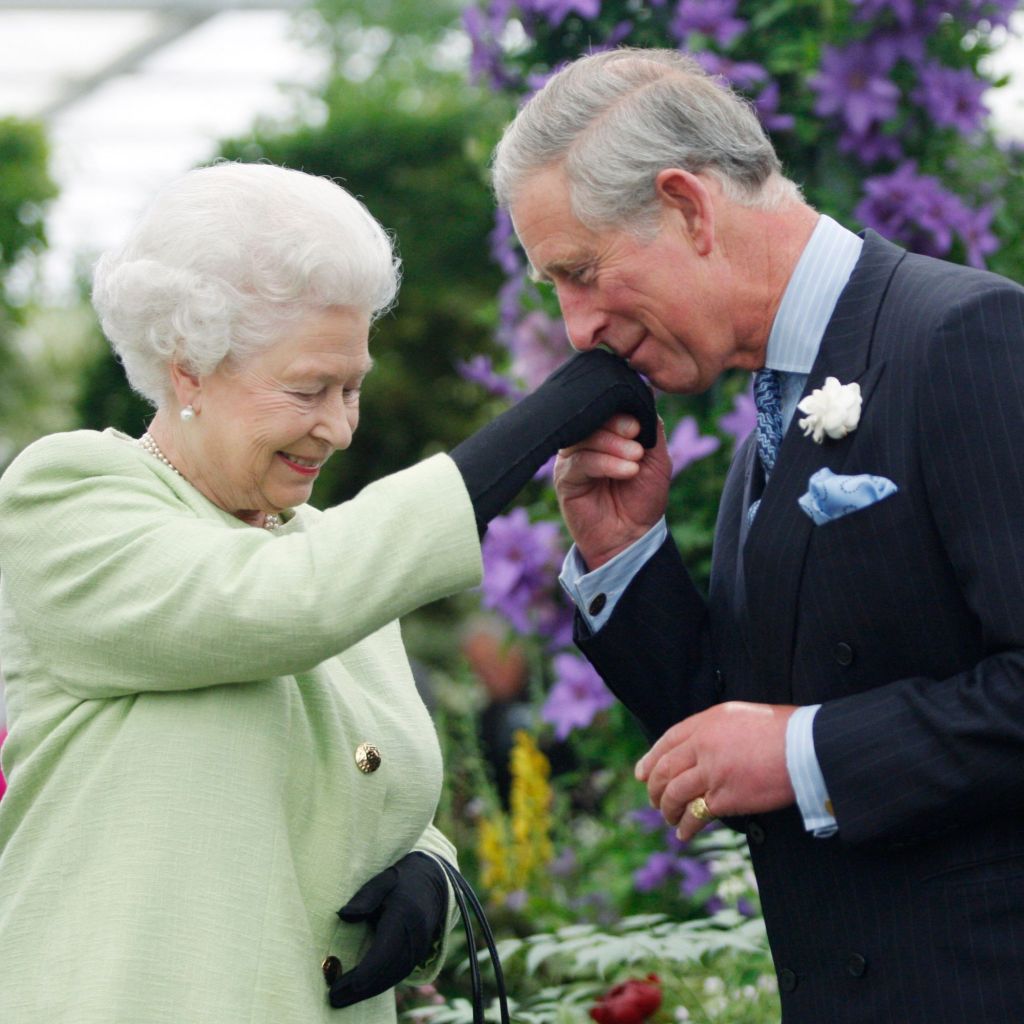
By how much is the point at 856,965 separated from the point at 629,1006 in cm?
79

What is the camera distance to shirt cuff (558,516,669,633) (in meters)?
2.33

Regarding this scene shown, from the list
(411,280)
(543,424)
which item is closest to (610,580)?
(543,424)

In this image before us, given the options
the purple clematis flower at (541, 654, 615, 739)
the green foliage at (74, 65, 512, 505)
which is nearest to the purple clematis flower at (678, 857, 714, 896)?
the purple clematis flower at (541, 654, 615, 739)

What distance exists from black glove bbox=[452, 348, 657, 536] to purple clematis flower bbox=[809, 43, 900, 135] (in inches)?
73.9

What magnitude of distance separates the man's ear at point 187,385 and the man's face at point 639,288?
20.6 inches

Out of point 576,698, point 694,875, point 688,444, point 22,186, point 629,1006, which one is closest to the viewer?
point 629,1006

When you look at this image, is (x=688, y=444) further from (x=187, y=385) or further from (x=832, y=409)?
(x=187, y=385)

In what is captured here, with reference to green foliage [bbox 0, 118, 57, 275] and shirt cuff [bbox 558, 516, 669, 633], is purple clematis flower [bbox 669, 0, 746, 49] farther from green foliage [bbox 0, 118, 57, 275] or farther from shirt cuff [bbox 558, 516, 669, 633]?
green foliage [bbox 0, 118, 57, 275]

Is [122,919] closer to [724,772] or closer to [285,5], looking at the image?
[724,772]

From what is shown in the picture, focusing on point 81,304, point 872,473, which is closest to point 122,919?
point 872,473

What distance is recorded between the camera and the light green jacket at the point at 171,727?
5.86 ft

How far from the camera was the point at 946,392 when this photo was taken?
1837 mm

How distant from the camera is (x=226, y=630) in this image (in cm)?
178

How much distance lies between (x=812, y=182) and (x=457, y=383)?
5181 mm
